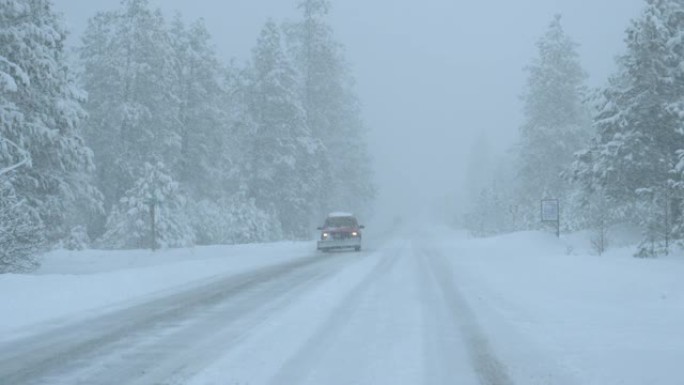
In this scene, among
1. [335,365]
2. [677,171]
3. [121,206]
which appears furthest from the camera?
[121,206]

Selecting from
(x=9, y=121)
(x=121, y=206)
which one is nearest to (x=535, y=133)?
(x=121, y=206)

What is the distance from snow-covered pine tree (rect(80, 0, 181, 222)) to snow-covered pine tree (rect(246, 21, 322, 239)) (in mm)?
6906

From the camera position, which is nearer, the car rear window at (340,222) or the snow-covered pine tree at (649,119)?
the snow-covered pine tree at (649,119)

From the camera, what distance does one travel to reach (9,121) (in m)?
20.9

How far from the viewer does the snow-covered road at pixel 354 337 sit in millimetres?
7527

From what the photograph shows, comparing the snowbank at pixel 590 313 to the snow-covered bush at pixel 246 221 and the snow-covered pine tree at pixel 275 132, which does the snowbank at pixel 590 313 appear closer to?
the snow-covered bush at pixel 246 221

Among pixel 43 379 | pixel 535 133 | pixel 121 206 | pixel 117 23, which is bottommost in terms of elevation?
pixel 43 379

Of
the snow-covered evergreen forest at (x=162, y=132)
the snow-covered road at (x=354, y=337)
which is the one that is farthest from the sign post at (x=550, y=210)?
the snow-covered evergreen forest at (x=162, y=132)

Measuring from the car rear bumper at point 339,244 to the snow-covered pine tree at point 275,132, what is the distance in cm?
1223

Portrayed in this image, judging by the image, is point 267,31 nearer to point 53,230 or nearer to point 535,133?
point 535,133

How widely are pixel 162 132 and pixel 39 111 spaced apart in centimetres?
1673

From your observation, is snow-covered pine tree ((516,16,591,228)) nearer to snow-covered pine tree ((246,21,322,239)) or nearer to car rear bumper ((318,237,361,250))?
snow-covered pine tree ((246,21,322,239))

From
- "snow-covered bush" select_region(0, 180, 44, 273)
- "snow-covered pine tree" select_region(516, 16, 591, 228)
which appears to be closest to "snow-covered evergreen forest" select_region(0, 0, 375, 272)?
"snow-covered bush" select_region(0, 180, 44, 273)

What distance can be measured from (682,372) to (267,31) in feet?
138
